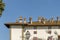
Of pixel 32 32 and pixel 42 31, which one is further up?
pixel 42 31

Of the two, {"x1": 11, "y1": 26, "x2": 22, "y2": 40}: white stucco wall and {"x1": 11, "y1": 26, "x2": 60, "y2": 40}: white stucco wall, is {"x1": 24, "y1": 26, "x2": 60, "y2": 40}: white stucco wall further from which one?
{"x1": 11, "y1": 26, "x2": 22, "y2": 40}: white stucco wall

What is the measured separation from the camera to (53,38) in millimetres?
49625

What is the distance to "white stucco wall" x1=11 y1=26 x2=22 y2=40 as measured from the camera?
49.5m

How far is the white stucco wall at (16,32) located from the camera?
162ft

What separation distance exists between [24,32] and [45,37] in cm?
360

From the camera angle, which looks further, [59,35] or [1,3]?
[59,35]

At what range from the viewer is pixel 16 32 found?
4972cm

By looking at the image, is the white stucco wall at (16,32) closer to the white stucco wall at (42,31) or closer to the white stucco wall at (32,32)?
the white stucco wall at (32,32)

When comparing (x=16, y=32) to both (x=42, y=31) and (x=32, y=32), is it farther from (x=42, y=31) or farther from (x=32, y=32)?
(x=42, y=31)

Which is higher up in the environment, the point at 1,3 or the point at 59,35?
the point at 1,3

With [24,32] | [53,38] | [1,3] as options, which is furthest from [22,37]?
[1,3]

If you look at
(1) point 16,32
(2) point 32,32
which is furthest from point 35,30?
(1) point 16,32

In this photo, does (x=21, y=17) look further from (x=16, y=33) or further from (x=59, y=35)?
(x=59, y=35)

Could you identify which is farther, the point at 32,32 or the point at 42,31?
the point at 42,31
